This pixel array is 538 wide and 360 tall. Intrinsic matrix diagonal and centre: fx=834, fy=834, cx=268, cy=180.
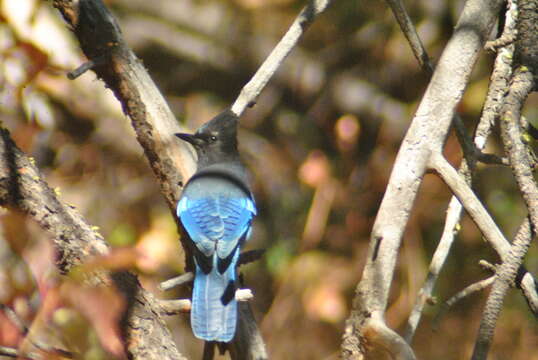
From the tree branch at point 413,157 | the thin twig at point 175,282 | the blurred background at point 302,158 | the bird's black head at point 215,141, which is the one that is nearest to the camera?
the tree branch at point 413,157

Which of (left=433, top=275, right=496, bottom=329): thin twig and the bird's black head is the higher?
(left=433, top=275, right=496, bottom=329): thin twig

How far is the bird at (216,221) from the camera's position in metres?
3.40

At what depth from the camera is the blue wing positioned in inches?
131

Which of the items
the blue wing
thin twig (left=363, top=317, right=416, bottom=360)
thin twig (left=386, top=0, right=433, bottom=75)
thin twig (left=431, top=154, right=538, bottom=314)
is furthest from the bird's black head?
thin twig (left=363, top=317, right=416, bottom=360)

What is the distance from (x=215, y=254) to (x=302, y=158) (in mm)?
3544

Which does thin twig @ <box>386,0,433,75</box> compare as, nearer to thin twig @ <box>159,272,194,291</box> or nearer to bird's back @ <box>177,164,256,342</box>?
bird's back @ <box>177,164,256,342</box>

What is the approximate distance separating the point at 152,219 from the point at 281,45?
3708mm

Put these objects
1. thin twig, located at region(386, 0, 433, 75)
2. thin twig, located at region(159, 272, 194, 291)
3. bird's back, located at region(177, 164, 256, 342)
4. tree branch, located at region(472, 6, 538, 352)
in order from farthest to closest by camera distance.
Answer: bird's back, located at region(177, 164, 256, 342) → thin twig, located at region(386, 0, 433, 75) → thin twig, located at region(159, 272, 194, 291) → tree branch, located at region(472, 6, 538, 352)

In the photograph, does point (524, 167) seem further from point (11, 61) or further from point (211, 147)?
point (211, 147)

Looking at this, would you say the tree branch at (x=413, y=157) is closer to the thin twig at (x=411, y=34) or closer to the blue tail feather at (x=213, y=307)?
the thin twig at (x=411, y=34)

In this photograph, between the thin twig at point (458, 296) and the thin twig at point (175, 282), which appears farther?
the thin twig at point (175, 282)

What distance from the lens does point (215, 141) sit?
174 inches

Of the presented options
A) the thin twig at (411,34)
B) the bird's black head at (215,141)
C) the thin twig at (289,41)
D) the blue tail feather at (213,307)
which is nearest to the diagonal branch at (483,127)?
the thin twig at (411,34)

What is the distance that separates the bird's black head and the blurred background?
190 cm
